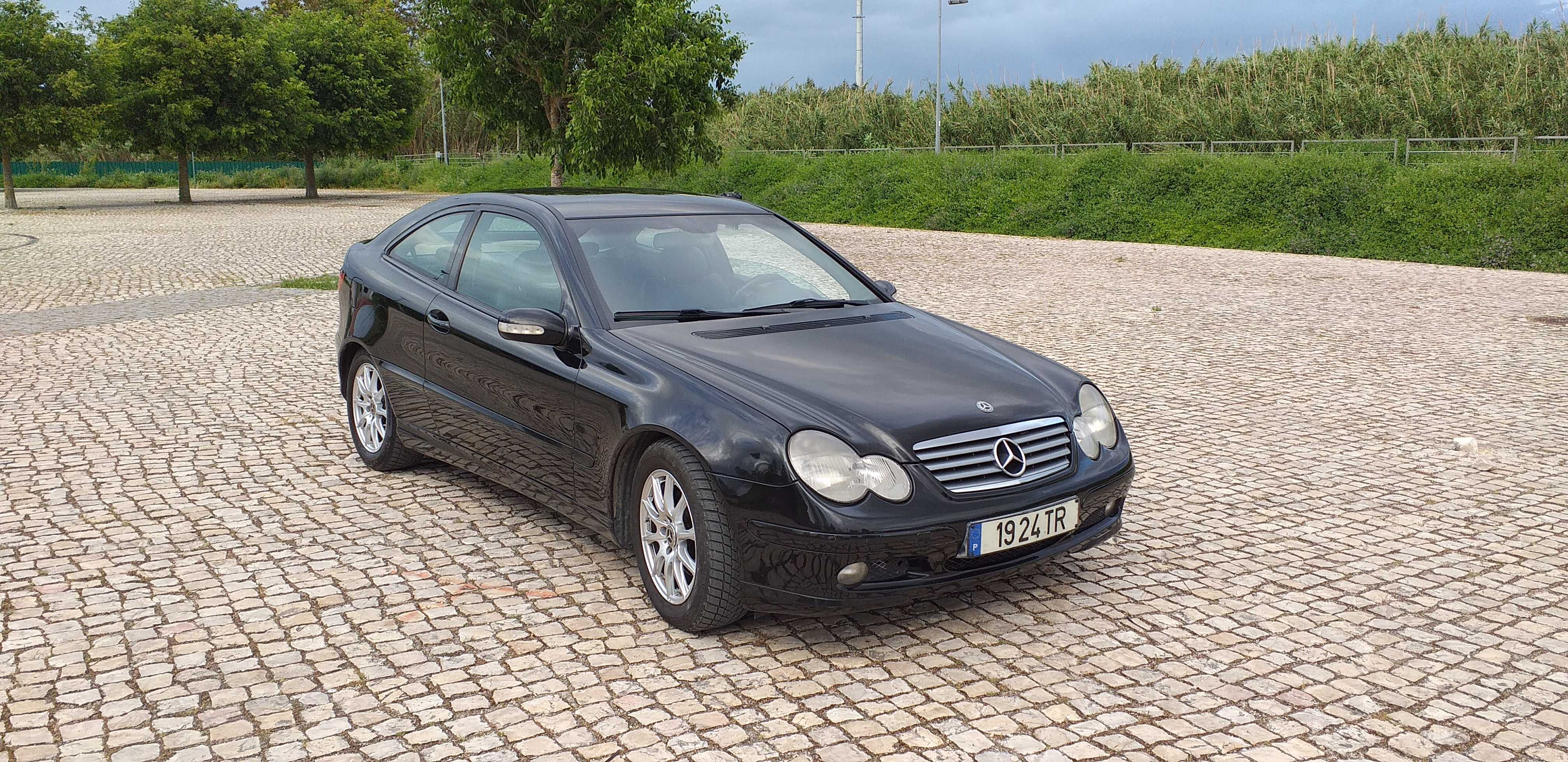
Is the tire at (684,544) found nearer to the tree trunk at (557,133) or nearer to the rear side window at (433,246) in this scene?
the rear side window at (433,246)

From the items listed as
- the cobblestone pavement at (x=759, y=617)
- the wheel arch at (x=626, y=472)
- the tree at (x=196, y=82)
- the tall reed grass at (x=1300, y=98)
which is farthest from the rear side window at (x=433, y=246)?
the tree at (x=196, y=82)

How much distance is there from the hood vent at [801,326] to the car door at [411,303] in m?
1.66

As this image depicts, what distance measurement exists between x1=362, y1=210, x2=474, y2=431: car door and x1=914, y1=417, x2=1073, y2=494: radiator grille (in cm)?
271

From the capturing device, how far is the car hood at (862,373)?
159 inches

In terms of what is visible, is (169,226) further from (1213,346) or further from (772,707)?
(772,707)

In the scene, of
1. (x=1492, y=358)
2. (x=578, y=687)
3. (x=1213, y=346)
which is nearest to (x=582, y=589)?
(x=578, y=687)

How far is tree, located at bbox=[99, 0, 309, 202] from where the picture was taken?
39.0 meters

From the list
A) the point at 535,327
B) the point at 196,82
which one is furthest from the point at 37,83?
the point at 535,327

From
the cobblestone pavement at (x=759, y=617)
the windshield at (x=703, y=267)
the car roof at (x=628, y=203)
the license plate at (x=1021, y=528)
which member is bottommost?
the cobblestone pavement at (x=759, y=617)

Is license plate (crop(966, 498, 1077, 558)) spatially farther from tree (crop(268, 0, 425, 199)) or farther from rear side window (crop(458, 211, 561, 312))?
tree (crop(268, 0, 425, 199))

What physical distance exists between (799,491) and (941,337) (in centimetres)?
140

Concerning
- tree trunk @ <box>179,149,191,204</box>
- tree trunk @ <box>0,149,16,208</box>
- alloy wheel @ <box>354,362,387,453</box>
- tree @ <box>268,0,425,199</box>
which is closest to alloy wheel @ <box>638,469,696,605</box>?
alloy wheel @ <box>354,362,387,453</box>

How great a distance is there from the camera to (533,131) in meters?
28.6

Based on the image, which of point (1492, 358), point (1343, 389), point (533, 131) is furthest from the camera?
point (533, 131)
